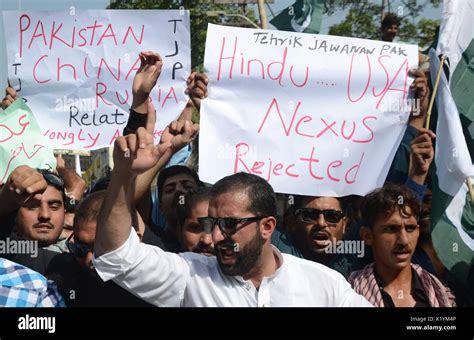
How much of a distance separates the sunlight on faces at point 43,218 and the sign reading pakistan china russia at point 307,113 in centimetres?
76

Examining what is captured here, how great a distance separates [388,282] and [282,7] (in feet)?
4.54

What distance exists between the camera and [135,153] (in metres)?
4.03

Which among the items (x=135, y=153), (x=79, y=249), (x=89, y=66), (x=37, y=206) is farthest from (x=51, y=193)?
(x=135, y=153)

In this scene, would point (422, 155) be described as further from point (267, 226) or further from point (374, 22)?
point (267, 226)

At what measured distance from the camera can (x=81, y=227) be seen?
4.62m

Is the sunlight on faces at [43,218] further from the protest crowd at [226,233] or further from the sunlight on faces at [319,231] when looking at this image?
the sunlight on faces at [319,231]

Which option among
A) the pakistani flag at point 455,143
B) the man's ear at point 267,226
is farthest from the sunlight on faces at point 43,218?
the pakistani flag at point 455,143

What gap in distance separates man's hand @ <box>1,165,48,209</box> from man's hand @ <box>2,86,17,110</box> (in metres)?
0.36

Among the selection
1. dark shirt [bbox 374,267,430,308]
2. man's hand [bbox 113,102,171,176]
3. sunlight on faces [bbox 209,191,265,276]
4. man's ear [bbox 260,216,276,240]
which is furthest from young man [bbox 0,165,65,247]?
dark shirt [bbox 374,267,430,308]

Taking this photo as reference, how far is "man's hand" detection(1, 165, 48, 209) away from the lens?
453cm

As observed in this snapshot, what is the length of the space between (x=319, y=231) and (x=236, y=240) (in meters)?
0.60

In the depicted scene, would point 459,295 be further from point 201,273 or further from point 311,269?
point 201,273

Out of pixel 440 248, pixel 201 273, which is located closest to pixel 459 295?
pixel 440 248

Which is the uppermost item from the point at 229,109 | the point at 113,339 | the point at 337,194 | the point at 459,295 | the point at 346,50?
the point at 346,50
